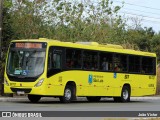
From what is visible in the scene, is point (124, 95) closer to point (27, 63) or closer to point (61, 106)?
point (27, 63)

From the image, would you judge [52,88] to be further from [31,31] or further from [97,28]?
[97,28]

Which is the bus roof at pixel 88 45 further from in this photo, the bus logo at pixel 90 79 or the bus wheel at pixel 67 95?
the bus wheel at pixel 67 95

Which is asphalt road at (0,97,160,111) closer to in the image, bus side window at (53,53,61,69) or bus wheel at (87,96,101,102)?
bus side window at (53,53,61,69)

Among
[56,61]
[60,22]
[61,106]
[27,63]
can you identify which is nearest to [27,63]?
[27,63]

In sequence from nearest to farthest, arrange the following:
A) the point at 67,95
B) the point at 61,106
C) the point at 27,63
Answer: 1. the point at 61,106
2. the point at 27,63
3. the point at 67,95

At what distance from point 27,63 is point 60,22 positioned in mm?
17977

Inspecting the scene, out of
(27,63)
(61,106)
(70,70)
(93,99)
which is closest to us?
(61,106)

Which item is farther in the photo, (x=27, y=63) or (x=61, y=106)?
(x=27, y=63)

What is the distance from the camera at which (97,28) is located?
4675 cm

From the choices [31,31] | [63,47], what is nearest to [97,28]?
[31,31]

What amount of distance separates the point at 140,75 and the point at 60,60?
7749 millimetres

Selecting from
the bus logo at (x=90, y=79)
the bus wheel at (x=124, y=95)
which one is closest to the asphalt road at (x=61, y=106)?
the bus logo at (x=90, y=79)

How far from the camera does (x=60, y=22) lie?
1725 inches

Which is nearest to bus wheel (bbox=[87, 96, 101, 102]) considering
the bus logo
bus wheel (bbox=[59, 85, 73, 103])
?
the bus logo
